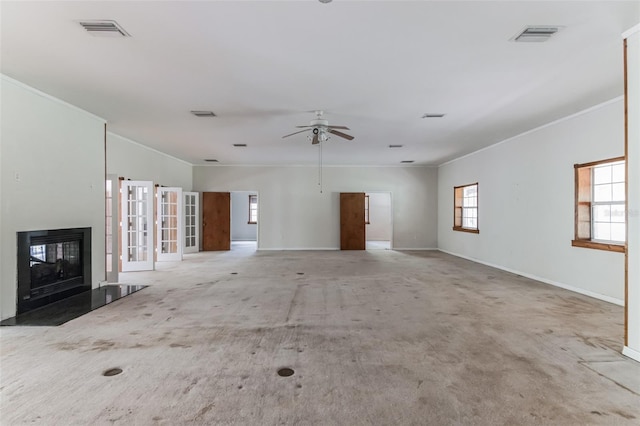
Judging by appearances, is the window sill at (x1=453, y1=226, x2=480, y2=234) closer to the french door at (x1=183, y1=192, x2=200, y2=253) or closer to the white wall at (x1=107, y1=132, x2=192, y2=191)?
the french door at (x1=183, y1=192, x2=200, y2=253)

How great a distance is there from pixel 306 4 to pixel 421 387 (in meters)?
2.86

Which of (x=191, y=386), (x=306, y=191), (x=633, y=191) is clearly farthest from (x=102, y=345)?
(x=306, y=191)

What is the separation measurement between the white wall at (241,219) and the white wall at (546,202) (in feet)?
29.5

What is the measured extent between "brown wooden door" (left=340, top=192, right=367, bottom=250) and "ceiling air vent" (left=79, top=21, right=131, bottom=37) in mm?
8073

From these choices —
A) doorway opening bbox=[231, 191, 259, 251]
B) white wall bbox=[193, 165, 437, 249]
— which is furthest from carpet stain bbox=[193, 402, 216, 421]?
doorway opening bbox=[231, 191, 259, 251]

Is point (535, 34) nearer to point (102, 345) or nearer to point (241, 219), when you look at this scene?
point (102, 345)

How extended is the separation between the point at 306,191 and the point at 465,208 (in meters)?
4.69

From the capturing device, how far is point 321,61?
3.29 metres

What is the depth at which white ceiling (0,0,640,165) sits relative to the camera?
2494 millimetres

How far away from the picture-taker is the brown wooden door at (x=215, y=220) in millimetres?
10367

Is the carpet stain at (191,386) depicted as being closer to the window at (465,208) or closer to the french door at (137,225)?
the french door at (137,225)

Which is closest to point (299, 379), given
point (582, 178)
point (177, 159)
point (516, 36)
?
point (516, 36)

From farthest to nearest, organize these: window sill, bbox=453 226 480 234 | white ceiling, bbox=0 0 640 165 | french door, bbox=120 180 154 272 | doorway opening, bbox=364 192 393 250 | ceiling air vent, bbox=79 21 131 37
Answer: doorway opening, bbox=364 192 393 250
window sill, bbox=453 226 480 234
french door, bbox=120 180 154 272
ceiling air vent, bbox=79 21 131 37
white ceiling, bbox=0 0 640 165

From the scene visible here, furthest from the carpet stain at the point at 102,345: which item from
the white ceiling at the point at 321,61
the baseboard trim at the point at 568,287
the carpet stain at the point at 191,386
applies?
the baseboard trim at the point at 568,287
